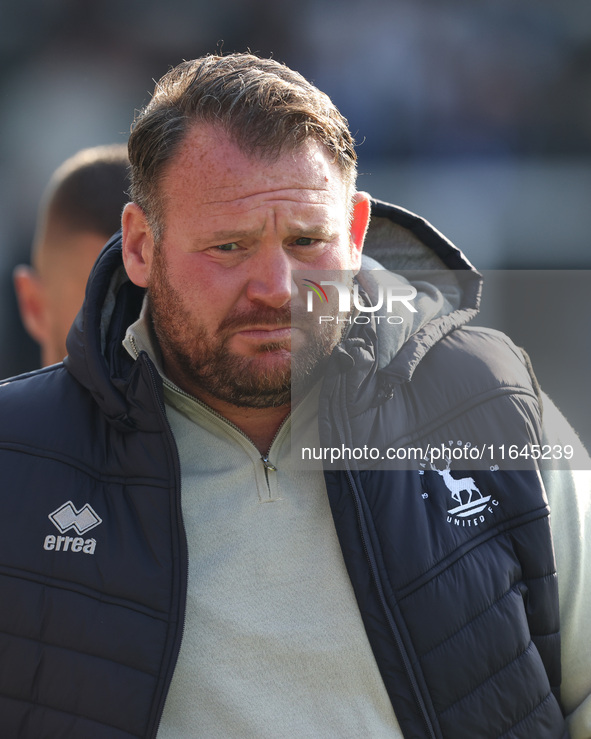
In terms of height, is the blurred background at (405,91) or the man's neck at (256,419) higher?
the blurred background at (405,91)

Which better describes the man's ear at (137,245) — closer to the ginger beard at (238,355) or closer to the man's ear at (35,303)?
the ginger beard at (238,355)

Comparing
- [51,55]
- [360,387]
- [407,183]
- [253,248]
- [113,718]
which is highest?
[51,55]

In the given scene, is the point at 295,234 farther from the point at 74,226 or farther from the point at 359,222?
the point at 74,226

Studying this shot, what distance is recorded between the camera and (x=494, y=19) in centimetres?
410

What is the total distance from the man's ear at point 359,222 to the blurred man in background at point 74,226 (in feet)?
3.02

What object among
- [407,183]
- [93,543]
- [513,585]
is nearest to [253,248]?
[93,543]

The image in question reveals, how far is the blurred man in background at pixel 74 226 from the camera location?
2.21m

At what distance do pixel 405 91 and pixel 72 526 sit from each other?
3421 mm

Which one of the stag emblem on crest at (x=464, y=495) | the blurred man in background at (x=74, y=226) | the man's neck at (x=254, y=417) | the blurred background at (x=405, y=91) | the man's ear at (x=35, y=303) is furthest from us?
the blurred background at (x=405, y=91)

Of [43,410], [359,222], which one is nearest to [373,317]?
[359,222]

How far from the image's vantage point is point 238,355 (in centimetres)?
132

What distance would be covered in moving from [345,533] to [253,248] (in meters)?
0.49

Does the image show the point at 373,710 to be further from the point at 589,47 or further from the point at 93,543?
the point at 589,47

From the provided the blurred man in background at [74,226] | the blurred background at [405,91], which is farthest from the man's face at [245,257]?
the blurred background at [405,91]
